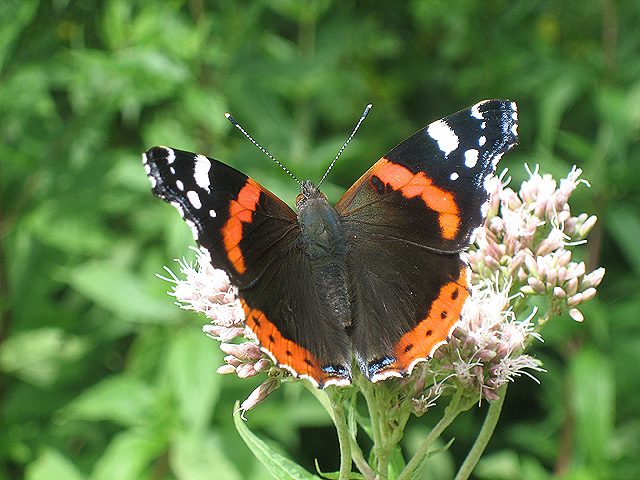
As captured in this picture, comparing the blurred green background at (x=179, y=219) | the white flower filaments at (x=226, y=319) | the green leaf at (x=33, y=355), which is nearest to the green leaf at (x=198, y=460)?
the blurred green background at (x=179, y=219)

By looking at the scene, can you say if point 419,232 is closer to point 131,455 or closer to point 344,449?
point 344,449

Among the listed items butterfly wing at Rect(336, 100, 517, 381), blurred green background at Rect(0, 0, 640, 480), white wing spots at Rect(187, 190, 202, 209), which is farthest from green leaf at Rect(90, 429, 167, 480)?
white wing spots at Rect(187, 190, 202, 209)

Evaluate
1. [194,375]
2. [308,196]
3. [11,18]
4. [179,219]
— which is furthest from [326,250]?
[11,18]

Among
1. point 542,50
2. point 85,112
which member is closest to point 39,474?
point 85,112

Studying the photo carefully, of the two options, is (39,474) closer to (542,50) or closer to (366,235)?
(366,235)

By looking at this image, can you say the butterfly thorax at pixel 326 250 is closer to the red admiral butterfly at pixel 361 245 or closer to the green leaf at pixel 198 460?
the red admiral butterfly at pixel 361 245
